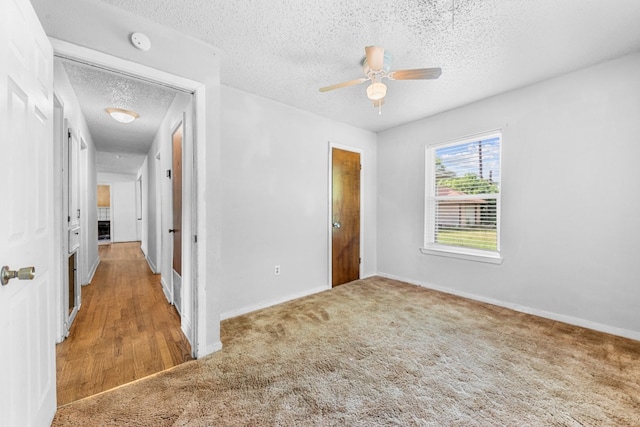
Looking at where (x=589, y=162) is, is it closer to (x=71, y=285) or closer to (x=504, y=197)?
(x=504, y=197)

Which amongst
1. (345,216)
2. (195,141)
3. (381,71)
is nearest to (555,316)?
(345,216)

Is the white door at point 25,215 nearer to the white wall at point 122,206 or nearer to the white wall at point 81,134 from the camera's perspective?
the white wall at point 81,134

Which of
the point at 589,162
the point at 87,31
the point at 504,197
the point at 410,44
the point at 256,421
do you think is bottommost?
the point at 256,421

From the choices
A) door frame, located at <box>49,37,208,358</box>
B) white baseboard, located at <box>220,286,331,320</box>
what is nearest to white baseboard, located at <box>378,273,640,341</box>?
white baseboard, located at <box>220,286,331,320</box>

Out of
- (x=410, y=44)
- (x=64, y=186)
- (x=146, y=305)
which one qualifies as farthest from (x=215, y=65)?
(x=146, y=305)

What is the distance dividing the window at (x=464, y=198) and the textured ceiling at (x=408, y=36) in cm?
83

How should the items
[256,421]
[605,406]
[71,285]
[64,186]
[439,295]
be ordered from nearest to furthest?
[256,421] → [605,406] → [64,186] → [71,285] → [439,295]

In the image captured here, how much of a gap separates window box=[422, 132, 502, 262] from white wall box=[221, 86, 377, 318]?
1.49 meters

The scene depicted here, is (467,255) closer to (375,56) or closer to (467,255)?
(467,255)

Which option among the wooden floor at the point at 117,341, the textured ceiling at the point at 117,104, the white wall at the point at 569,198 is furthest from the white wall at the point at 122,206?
the white wall at the point at 569,198

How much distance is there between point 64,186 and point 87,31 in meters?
1.62

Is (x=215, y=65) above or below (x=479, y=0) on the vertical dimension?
below

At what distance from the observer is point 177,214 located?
10.1 feet

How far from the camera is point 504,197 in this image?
3.18m
